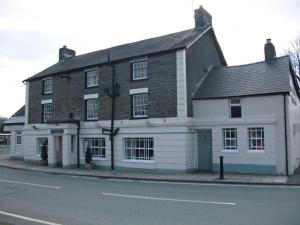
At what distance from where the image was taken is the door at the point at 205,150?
65.7 feet

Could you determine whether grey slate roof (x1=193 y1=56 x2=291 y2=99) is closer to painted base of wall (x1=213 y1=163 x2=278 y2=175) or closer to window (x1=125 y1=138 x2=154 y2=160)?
painted base of wall (x1=213 y1=163 x2=278 y2=175)

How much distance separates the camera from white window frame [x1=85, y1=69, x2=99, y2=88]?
24219 millimetres

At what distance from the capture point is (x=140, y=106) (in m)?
21.5

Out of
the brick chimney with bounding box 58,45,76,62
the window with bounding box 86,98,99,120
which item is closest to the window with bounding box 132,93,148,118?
the window with bounding box 86,98,99,120

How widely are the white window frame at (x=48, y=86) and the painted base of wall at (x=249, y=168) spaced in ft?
51.3

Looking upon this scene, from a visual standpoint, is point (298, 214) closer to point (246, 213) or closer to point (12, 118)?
point (246, 213)

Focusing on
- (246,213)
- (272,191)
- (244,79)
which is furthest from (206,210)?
(244,79)

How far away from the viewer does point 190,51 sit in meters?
Answer: 20.9

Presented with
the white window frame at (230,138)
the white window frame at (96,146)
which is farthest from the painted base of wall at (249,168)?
the white window frame at (96,146)

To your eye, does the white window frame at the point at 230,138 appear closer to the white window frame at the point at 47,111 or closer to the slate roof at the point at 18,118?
the white window frame at the point at 47,111

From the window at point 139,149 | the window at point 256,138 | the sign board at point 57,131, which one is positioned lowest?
the window at point 139,149

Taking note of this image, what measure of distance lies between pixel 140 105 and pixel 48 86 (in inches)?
408

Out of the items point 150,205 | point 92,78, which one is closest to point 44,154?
point 92,78

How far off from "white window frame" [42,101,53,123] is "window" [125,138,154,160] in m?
8.59
